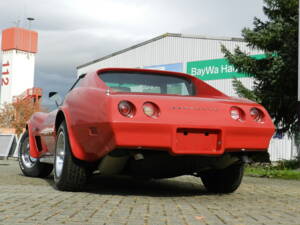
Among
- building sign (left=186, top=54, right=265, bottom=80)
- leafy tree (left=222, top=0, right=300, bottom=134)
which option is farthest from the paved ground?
building sign (left=186, top=54, right=265, bottom=80)

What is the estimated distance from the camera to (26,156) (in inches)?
302

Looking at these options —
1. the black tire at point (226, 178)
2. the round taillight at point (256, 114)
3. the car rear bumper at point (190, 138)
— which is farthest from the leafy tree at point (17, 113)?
the car rear bumper at point (190, 138)

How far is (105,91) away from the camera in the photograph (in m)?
4.47

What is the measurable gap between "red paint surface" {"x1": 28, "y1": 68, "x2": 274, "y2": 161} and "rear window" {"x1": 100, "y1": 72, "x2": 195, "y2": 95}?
0.22 meters

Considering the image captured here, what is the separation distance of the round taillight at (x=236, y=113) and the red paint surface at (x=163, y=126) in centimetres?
4

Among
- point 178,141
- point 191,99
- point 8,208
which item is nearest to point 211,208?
point 178,141

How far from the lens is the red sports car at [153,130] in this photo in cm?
430

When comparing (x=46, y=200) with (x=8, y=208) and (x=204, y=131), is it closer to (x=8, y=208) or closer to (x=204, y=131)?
(x=8, y=208)

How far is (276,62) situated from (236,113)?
30.0 ft

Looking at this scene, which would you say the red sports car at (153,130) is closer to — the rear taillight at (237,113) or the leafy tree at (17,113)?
the rear taillight at (237,113)

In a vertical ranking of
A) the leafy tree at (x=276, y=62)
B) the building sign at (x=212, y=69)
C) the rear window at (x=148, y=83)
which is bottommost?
the rear window at (x=148, y=83)

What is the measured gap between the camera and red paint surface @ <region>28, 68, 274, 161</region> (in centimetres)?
426

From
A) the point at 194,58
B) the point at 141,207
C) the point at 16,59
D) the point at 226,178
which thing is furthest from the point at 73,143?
the point at 16,59

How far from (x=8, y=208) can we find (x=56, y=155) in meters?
1.73
